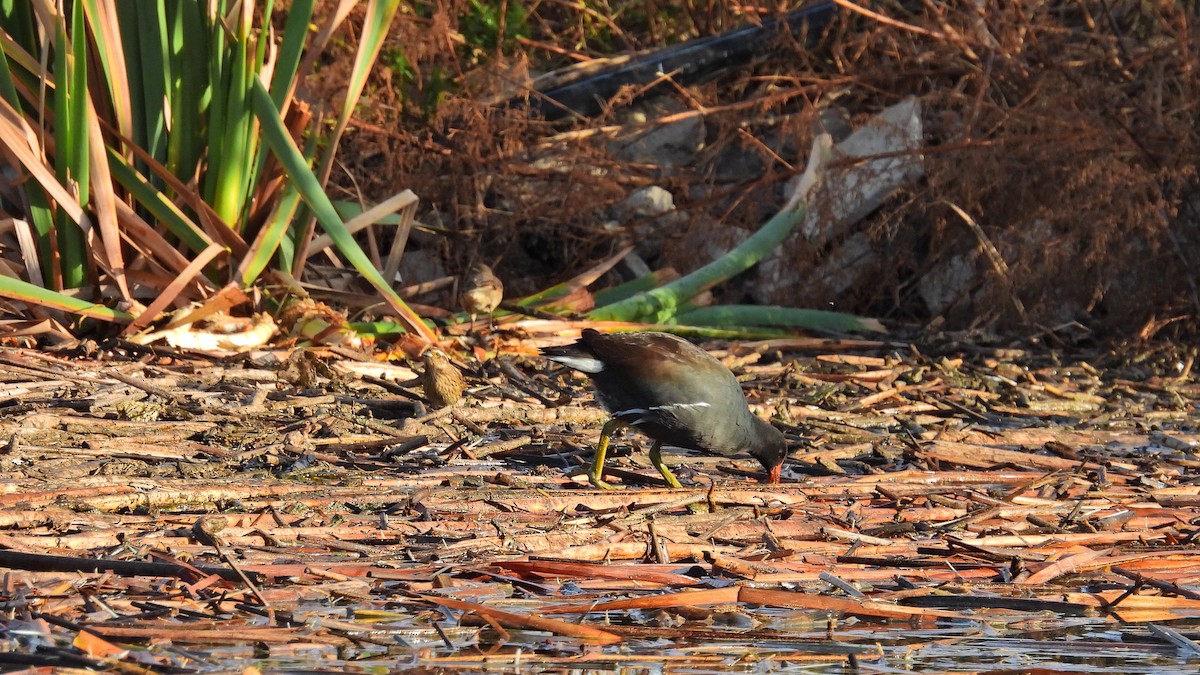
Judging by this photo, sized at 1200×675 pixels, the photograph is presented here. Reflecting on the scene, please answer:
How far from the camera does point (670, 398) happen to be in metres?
4.24

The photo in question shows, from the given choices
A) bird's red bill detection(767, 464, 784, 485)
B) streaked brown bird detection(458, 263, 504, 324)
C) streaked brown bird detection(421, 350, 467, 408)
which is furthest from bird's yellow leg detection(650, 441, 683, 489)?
streaked brown bird detection(458, 263, 504, 324)

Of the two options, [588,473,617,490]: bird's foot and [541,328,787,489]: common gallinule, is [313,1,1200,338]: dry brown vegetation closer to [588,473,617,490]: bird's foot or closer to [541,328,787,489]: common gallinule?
[541,328,787,489]: common gallinule

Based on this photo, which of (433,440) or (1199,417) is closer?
(433,440)

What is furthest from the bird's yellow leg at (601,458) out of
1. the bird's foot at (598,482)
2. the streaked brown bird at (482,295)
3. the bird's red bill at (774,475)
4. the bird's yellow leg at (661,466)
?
the streaked brown bird at (482,295)

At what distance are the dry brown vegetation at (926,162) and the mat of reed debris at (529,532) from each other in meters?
1.87

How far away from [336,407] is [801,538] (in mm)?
1826

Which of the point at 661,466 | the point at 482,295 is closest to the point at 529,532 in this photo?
the point at 661,466

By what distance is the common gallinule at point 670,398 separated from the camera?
167 inches

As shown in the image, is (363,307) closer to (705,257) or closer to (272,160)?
(272,160)

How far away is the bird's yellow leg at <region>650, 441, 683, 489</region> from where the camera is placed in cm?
422

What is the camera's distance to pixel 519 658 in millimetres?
2484

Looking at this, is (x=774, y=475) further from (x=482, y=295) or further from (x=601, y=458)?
(x=482, y=295)

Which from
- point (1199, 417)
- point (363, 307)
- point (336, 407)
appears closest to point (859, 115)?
point (1199, 417)

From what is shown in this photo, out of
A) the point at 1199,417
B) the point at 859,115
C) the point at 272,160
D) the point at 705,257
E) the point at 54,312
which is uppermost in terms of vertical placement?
the point at 859,115
